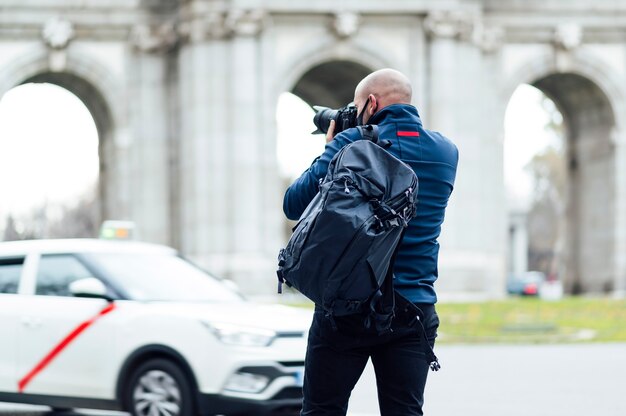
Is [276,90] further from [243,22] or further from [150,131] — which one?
[150,131]

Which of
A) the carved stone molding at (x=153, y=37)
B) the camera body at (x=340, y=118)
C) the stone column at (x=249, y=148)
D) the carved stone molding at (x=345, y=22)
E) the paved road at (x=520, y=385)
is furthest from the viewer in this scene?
the carved stone molding at (x=153, y=37)

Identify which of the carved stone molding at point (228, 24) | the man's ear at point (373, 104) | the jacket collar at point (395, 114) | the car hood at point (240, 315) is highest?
the carved stone molding at point (228, 24)

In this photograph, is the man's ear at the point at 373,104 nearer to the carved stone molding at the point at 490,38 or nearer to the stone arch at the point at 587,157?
the carved stone molding at the point at 490,38

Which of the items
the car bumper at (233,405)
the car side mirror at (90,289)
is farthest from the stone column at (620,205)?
the car bumper at (233,405)

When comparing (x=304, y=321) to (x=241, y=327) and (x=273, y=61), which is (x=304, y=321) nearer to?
(x=241, y=327)

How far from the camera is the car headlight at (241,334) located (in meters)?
10.3

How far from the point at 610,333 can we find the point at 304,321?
13.4 metres

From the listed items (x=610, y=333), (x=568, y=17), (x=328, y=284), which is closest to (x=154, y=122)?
(x=568, y=17)

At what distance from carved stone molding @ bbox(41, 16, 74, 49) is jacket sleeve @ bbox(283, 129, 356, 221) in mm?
32770

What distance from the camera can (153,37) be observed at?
37.9 metres

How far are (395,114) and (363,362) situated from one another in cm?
105

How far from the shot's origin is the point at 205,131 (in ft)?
118

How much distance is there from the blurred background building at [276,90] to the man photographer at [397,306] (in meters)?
28.7

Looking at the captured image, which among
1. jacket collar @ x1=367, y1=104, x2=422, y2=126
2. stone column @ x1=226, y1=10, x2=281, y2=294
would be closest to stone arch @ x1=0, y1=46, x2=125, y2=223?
stone column @ x1=226, y1=10, x2=281, y2=294
